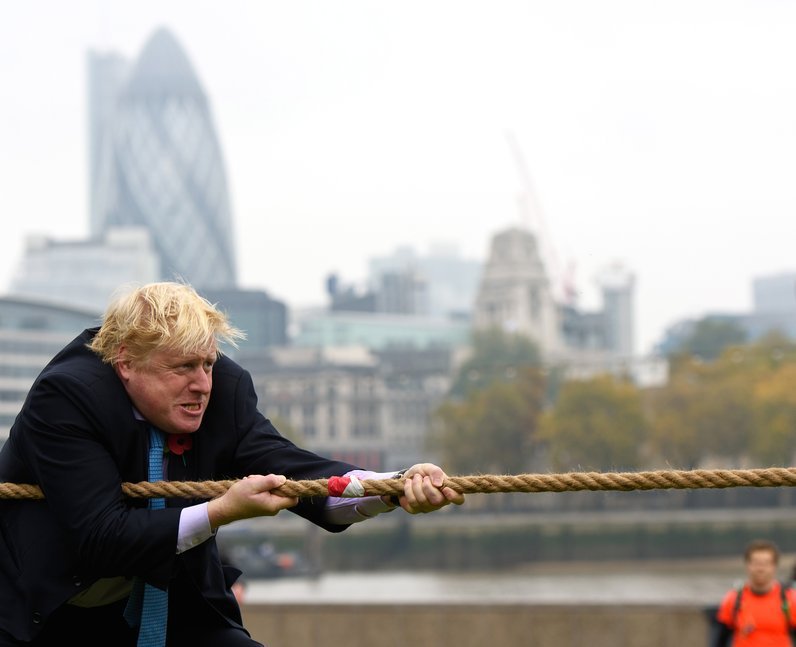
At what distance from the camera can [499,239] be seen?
4961 inches

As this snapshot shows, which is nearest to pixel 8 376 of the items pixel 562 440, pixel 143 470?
pixel 562 440

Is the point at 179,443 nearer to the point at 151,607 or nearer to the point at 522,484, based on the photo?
the point at 151,607

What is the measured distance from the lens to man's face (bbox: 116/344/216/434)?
3.20 metres

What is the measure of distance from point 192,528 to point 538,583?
5755 centimetres

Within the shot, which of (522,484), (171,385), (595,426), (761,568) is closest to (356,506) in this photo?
(522,484)

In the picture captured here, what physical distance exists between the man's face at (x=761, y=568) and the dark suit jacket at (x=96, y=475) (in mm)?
4096

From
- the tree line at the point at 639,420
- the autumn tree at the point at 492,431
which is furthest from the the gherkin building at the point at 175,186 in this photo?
the tree line at the point at 639,420

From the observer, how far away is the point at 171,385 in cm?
322

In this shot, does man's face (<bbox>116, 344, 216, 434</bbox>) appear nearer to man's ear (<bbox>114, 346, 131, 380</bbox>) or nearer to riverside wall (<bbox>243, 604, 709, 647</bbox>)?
man's ear (<bbox>114, 346, 131, 380</bbox>)

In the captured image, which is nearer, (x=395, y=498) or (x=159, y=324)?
(x=159, y=324)

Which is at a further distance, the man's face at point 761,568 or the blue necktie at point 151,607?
the man's face at point 761,568

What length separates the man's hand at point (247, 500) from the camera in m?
3.15

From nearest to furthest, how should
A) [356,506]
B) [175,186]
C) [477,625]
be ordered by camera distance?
[356,506] < [477,625] < [175,186]

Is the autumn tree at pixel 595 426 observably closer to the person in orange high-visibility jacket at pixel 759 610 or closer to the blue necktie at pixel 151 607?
the person in orange high-visibility jacket at pixel 759 610
